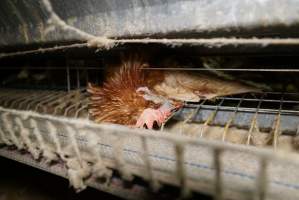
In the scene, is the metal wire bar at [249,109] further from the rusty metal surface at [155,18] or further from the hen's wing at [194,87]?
the rusty metal surface at [155,18]

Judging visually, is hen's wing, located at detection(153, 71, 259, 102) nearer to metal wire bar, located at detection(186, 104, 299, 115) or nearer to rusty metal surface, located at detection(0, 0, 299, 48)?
metal wire bar, located at detection(186, 104, 299, 115)

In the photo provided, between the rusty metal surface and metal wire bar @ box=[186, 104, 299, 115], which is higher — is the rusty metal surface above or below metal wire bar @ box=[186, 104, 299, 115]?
above

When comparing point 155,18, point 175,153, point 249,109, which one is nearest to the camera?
point 175,153

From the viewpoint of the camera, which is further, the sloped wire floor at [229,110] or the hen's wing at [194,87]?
the hen's wing at [194,87]

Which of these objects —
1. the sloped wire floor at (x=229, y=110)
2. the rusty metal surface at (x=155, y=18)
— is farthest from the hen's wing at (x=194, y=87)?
the rusty metal surface at (x=155, y=18)

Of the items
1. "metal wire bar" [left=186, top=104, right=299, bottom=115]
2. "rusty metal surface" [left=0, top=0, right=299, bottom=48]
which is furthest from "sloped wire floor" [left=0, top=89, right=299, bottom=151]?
"rusty metal surface" [left=0, top=0, right=299, bottom=48]

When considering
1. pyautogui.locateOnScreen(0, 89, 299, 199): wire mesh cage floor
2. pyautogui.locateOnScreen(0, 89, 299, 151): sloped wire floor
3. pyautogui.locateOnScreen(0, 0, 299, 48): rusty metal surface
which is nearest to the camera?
pyautogui.locateOnScreen(0, 89, 299, 199): wire mesh cage floor

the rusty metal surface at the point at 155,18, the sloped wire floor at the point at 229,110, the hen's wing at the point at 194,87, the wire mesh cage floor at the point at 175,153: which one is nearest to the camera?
the wire mesh cage floor at the point at 175,153

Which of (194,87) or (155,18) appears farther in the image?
(194,87)

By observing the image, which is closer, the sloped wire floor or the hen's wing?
the sloped wire floor

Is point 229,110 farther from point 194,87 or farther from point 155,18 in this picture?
point 155,18

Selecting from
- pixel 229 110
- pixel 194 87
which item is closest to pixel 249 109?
pixel 229 110

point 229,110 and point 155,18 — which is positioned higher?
point 155,18
